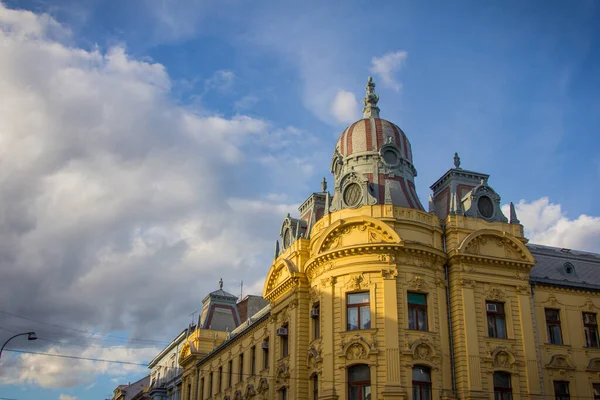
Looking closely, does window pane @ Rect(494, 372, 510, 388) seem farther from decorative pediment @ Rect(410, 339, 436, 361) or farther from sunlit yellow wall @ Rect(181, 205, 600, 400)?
decorative pediment @ Rect(410, 339, 436, 361)

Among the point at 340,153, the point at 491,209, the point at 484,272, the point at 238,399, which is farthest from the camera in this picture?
the point at 238,399

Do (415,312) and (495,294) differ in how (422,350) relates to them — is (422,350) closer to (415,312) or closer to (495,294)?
(415,312)

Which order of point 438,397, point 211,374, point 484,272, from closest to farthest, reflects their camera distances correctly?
point 438,397
point 484,272
point 211,374

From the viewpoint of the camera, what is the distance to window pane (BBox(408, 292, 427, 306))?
131ft

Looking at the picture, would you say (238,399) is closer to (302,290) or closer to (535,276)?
(302,290)

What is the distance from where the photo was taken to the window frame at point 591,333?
141ft

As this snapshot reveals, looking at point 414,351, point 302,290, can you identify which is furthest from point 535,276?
point 302,290

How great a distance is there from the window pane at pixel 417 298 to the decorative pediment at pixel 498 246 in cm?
405

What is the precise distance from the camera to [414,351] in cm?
3803

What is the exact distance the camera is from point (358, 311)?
39.7 metres

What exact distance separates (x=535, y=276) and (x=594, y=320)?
4.69 meters

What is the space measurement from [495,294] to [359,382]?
980cm

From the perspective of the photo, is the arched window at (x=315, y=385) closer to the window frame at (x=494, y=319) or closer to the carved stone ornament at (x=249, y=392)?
the carved stone ornament at (x=249, y=392)

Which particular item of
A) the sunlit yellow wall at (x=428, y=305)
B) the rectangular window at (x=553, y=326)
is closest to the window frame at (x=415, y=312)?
the sunlit yellow wall at (x=428, y=305)
